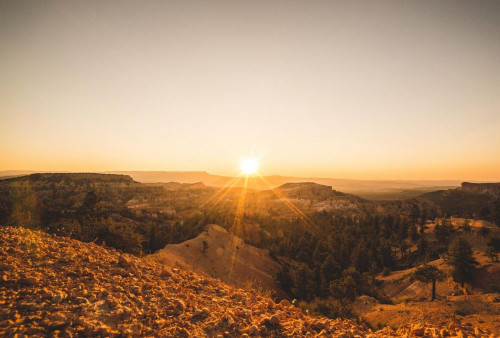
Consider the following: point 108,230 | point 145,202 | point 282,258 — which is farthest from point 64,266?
point 145,202

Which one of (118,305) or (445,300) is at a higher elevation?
(118,305)

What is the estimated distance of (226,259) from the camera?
148 feet

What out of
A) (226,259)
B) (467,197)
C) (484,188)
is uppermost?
(484,188)

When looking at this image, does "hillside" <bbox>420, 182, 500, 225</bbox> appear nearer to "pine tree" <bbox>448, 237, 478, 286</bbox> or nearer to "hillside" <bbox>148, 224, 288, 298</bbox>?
"pine tree" <bbox>448, 237, 478, 286</bbox>

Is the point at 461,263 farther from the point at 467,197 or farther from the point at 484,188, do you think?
the point at 484,188

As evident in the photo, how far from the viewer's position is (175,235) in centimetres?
5988

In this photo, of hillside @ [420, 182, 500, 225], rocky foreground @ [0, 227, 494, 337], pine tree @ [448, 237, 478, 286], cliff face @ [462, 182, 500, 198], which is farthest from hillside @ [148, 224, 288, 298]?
cliff face @ [462, 182, 500, 198]

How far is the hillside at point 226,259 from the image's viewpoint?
124 feet

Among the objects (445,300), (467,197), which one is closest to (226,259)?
(445,300)

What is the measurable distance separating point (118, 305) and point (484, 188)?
240207mm

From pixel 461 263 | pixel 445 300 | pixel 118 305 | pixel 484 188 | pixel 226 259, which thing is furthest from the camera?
pixel 484 188

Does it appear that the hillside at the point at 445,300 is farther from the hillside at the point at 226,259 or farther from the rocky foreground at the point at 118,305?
the hillside at the point at 226,259

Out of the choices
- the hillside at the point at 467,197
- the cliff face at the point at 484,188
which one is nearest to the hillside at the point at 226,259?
the hillside at the point at 467,197

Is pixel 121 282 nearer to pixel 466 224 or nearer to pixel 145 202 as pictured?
pixel 466 224
